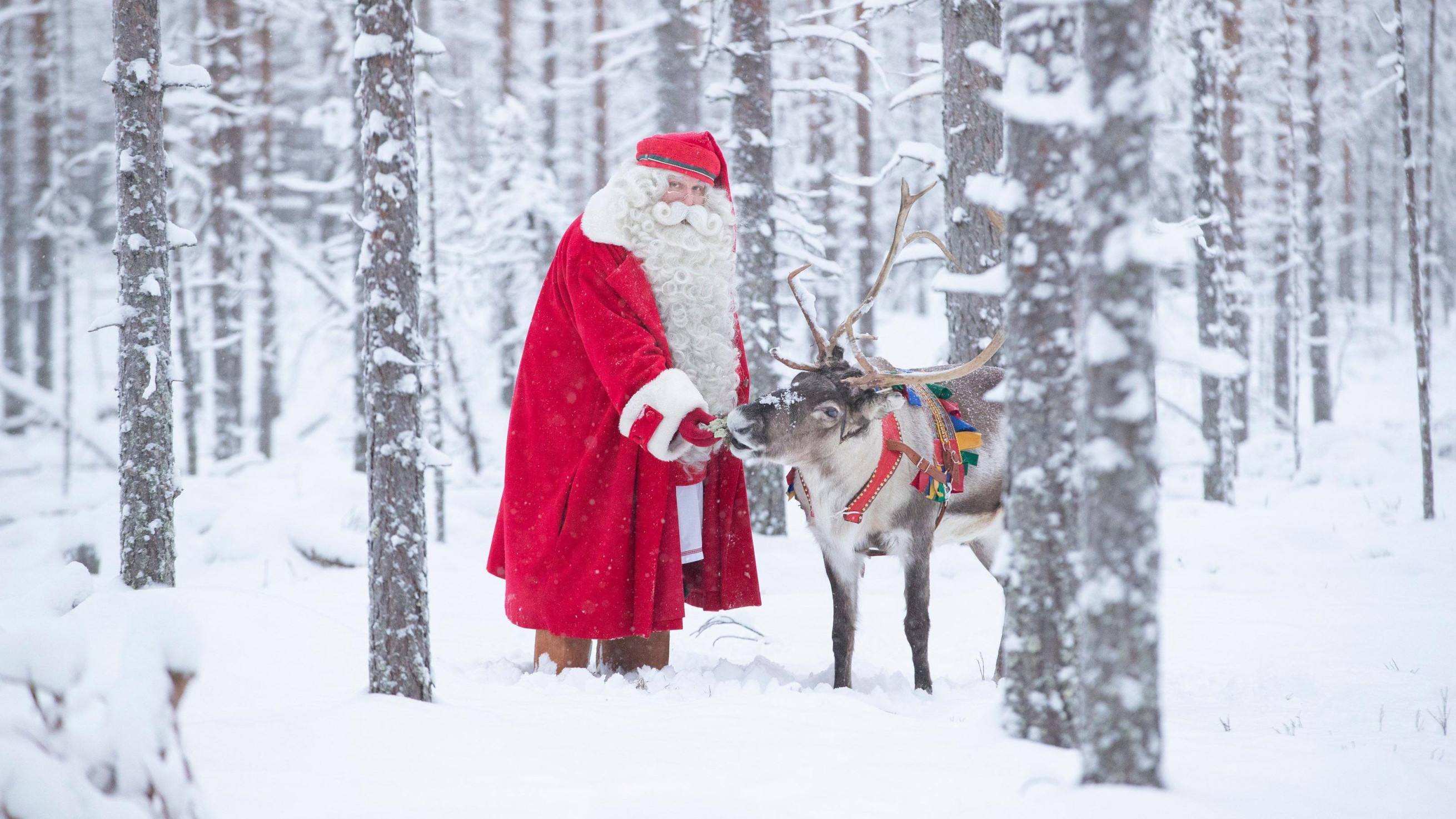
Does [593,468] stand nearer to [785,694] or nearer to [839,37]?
[785,694]

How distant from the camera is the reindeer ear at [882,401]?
4250 millimetres

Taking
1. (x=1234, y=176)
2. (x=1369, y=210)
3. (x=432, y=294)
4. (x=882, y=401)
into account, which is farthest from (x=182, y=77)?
(x=1369, y=210)

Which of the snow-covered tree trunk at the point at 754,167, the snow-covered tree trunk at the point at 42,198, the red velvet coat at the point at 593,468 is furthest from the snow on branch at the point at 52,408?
the red velvet coat at the point at 593,468

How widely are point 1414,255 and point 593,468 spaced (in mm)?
8722

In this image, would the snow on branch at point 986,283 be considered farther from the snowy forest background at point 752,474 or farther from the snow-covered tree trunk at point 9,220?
the snow-covered tree trunk at point 9,220

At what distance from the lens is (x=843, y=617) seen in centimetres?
444

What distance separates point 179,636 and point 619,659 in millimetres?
2914

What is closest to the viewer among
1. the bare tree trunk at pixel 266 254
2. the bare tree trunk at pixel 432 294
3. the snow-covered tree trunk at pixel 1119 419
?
the snow-covered tree trunk at pixel 1119 419

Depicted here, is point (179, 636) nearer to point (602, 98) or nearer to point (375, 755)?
point (375, 755)

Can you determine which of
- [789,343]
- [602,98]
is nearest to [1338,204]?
[602,98]

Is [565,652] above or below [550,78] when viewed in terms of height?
below

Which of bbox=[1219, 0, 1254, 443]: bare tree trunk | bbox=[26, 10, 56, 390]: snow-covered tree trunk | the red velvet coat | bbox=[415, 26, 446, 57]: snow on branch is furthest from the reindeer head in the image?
bbox=[26, 10, 56, 390]: snow-covered tree trunk

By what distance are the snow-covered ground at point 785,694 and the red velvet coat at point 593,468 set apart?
36 cm

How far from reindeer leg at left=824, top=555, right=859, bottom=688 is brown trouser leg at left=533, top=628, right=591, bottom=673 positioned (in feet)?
3.83
